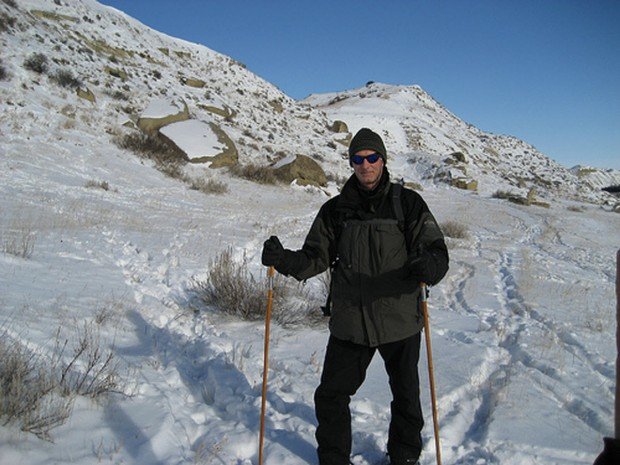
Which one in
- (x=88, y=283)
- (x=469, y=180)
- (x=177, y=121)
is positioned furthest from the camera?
(x=469, y=180)

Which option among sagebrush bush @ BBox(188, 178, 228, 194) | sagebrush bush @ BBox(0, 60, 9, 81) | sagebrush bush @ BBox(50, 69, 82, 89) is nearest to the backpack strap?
sagebrush bush @ BBox(188, 178, 228, 194)

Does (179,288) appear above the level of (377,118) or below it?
below

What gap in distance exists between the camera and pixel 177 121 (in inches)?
714

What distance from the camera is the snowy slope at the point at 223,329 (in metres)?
2.46

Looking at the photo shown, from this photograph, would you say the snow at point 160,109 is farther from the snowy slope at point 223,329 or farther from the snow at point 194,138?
the snowy slope at point 223,329

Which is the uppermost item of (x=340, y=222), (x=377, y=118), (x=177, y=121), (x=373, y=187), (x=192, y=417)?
(x=377, y=118)

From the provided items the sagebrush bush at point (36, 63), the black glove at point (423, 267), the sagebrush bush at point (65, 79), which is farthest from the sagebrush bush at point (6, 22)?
the black glove at point (423, 267)

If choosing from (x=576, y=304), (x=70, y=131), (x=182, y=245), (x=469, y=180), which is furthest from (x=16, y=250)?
(x=469, y=180)

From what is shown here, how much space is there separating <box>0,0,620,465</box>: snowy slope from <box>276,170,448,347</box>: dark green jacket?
901 millimetres

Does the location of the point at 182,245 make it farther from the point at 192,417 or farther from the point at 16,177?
the point at 16,177

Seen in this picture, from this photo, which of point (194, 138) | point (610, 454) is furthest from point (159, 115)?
point (610, 454)

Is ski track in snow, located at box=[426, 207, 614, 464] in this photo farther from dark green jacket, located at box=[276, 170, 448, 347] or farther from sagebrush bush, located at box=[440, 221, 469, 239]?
sagebrush bush, located at box=[440, 221, 469, 239]

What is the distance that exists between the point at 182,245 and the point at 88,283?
7.58 ft

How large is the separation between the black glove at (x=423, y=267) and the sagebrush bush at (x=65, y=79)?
750 inches
